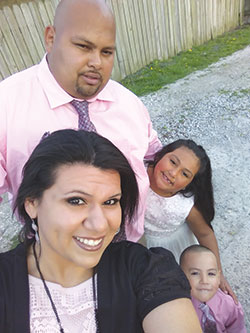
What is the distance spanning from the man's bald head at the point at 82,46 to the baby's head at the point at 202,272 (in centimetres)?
138

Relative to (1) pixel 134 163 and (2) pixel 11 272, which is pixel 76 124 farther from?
(2) pixel 11 272

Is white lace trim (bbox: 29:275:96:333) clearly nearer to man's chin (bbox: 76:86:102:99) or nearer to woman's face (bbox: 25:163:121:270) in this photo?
woman's face (bbox: 25:163:121:270)

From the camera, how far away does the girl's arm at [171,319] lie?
4.03ft

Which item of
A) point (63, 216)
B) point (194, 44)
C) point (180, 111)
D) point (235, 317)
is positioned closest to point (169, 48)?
point (194, 44)

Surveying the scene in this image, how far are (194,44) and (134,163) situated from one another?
21.1 feet

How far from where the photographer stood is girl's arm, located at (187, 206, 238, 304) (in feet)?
7.64

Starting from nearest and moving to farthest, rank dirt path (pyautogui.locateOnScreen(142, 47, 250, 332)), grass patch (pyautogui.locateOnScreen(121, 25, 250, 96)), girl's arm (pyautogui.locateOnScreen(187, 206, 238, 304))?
1. girl's arm (pyautogui.locateOnScreen(187, 206, 238, 304))
2. dirt path (pyautogui.locateOnScreen(142, 47, 250, 332))
3. grass patch (pyautogui.locateOnScreen(121, 25, 250, 96))

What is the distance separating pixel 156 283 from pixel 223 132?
343 cm

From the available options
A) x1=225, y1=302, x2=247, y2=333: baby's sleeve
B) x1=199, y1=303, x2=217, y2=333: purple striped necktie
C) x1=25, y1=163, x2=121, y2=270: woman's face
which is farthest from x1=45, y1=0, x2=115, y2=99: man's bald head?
x1=225, y1=302, x2=247, y2=333: baby's sleeve

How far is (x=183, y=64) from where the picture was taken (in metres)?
6.42

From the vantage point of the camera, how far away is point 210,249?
2361mm

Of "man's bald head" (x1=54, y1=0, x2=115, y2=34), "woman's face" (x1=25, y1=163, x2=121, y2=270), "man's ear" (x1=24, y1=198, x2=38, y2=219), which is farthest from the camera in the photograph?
"man's bald head" (x1=54, y1=0, x2=115, y2=34)

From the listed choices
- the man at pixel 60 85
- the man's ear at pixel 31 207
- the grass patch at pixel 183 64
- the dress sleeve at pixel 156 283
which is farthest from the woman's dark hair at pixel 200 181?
the grass patch at pixel 183 64

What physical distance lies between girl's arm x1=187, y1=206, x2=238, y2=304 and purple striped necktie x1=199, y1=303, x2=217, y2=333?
1.08ft
